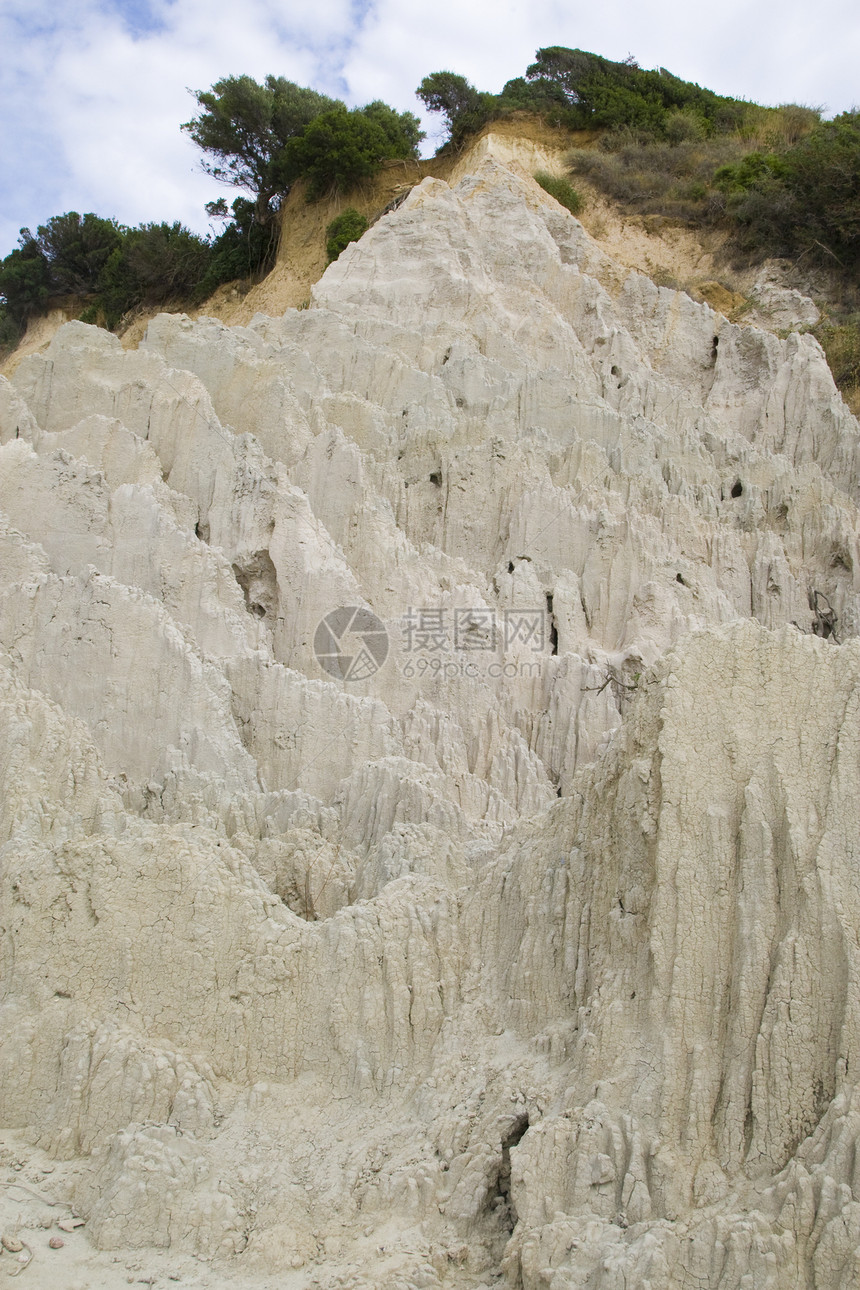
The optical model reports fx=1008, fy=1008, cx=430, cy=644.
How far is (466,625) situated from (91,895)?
274 inches

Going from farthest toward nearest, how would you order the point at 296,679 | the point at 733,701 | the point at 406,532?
the point at 406,532, the point at 296,679, the point at 733,701

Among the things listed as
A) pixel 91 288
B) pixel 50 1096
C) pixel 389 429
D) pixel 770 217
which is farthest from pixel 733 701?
pixel 91 288

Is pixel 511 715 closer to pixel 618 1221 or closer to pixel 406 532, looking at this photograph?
pixel 406 532

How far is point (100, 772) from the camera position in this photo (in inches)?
364

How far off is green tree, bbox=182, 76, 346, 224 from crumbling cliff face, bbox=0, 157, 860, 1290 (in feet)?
48.3

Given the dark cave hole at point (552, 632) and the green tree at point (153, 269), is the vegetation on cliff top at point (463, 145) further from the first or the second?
the dark cave hole at point (552, 632)

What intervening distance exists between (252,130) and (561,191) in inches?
366

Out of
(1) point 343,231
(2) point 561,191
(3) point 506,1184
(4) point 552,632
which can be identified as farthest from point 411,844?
(2) point 561,191

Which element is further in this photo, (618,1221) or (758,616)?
(758,616)

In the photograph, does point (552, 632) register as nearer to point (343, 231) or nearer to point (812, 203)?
point (343, 231)

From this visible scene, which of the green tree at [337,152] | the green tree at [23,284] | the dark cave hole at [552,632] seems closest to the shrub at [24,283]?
the green tree at [23,284]

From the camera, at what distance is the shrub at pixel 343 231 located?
84.7 ft

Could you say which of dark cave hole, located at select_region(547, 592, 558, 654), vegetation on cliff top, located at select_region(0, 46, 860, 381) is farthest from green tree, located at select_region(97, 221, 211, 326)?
dark cave hole, located at select_region(547, 592, 558, 654)

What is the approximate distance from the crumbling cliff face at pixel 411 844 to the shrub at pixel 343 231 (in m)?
9.94
